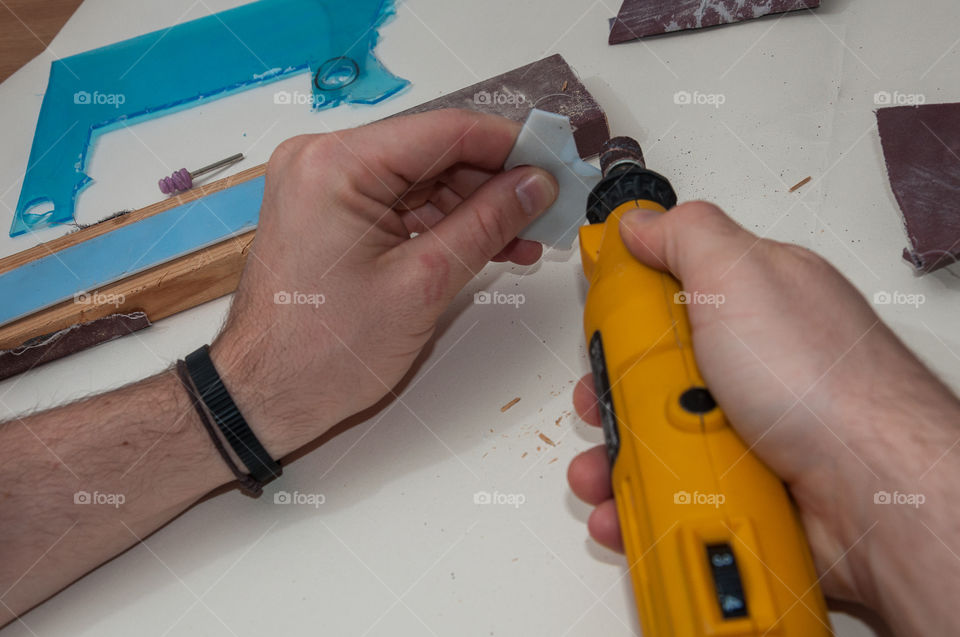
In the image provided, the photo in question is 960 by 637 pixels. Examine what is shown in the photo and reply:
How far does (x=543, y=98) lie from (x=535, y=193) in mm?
483

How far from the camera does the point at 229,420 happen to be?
1177 millimetres

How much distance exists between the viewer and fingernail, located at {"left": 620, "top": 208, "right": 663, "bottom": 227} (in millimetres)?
1038

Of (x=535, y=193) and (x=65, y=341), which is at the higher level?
(x=535, y=193)

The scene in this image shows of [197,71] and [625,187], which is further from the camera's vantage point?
[197,71]

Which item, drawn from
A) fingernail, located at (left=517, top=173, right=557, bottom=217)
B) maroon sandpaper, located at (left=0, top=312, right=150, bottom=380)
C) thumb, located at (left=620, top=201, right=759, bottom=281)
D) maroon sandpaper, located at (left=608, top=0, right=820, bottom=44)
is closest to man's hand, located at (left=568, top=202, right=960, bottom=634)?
thumb, located at (left=620, top=201, right=759, bottom=281)

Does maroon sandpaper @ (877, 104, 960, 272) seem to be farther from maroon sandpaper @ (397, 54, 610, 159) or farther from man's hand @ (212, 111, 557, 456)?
man's hand @ (212, 111, 557, 456)

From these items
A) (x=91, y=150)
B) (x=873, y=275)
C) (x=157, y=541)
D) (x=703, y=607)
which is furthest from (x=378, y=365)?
(x=91, y=150)

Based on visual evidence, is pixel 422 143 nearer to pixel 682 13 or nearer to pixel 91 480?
pixel 91 480

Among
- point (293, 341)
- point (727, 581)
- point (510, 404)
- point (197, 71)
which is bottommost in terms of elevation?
point (510, 404)

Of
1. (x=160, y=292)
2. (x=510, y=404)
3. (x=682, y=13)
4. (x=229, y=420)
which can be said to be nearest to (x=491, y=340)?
(x=510, y=404)

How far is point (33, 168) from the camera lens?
1.88m

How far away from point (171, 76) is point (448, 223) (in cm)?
132

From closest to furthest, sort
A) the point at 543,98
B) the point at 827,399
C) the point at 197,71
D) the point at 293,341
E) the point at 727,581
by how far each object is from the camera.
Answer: the point at 727,581 → the point at 827,399 → the point at 293,341 → the point at 543,98 → the point at 197,71

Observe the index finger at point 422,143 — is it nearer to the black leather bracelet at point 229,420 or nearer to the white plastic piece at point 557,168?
the white plastic piece at point 557,168
